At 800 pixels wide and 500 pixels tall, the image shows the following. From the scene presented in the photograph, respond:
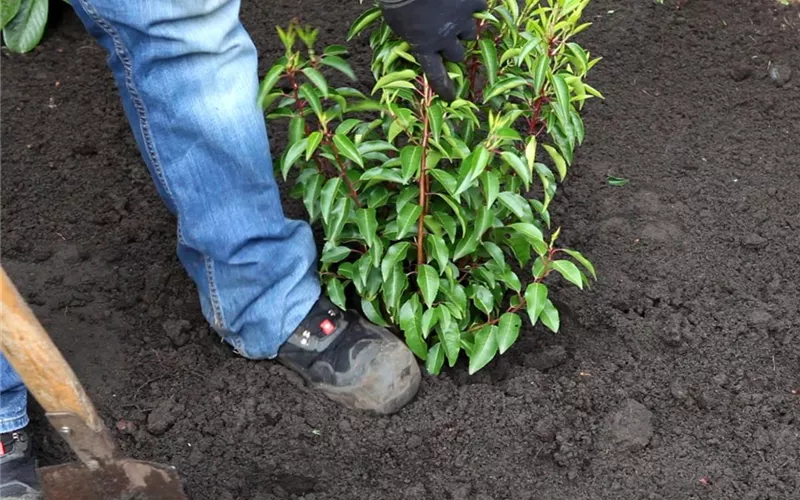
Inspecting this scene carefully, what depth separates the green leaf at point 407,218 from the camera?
2.14m

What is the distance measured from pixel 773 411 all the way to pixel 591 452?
0.46 meters

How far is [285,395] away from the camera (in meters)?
2.40

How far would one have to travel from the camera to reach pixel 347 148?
6.75 feet

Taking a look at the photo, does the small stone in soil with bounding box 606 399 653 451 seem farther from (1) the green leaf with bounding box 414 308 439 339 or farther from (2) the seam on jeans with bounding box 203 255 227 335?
(2) the seam on jeans with bounding box 203 255 227 335

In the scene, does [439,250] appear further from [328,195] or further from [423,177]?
[328,195]

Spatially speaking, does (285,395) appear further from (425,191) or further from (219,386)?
(425,191)

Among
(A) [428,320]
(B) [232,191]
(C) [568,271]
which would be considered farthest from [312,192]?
(C) [568,271]

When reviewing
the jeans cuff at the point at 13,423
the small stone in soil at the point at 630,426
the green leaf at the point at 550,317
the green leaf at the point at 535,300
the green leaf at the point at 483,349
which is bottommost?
the small stone in soil at the point at 630,426

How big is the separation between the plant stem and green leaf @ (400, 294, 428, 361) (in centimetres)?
10

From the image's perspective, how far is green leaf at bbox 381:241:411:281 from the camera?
222 cm

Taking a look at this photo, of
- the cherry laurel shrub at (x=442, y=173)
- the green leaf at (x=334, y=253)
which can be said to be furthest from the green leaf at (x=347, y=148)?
the green leaf at (x=334, y=253)

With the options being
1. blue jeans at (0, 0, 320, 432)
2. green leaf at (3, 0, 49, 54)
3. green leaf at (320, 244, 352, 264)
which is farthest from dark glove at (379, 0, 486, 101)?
green leaf at (3, 0, 49, 54)

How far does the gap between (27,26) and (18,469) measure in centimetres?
177

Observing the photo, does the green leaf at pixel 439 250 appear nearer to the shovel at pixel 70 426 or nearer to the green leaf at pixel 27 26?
the shovel at pixel 70 426
